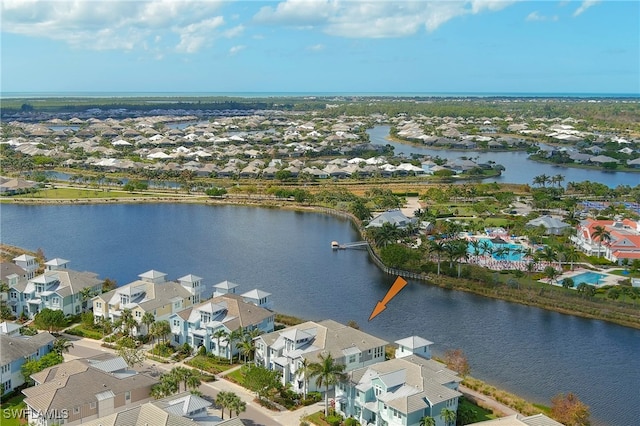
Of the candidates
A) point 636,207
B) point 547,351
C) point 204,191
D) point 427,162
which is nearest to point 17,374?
point 547,351

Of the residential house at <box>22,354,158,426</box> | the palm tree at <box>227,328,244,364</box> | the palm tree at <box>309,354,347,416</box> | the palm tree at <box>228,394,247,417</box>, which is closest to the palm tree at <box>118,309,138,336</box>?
the palm tree at <box>227,328,244,364</box>

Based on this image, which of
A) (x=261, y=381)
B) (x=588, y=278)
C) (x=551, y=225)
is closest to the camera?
(x=261, y=381)

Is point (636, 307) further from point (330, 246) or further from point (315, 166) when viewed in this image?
point (315, 166)

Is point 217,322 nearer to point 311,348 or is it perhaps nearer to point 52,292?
point 311,348

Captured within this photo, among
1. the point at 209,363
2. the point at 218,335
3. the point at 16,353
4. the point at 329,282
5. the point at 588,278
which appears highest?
the point at 16,353

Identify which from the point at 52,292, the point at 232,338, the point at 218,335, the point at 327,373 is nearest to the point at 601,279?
the point at 327,373
